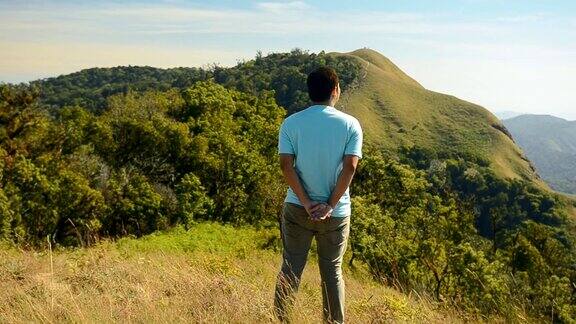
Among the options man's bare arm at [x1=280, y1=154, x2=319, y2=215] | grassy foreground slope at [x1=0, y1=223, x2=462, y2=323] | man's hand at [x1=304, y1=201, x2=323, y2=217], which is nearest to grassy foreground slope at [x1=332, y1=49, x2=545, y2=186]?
grassy foreground slope at [x1=0, y1=223, x2=462, y2=323]

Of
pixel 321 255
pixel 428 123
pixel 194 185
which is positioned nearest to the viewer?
pixel 321 255

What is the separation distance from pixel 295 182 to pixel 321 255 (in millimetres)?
693

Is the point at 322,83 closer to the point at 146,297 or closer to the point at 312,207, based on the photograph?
the point at 312,207

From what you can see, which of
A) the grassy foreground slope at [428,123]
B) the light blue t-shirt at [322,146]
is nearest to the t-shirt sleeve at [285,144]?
the light blue t-shirt at [322,146]

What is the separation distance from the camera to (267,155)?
41.7m

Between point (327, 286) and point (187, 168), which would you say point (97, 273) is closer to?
point (327, 286)

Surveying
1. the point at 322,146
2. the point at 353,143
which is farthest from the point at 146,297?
the point at 353,143

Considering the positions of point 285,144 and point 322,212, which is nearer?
point 322,212

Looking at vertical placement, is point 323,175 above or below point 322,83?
below

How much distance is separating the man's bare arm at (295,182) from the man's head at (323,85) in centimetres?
57

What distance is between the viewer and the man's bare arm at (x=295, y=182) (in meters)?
4.18

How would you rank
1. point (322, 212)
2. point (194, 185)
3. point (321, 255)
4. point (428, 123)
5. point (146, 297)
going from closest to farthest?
point (322, 212), point (321, 255), point (146, 297), point (194, 185), point (428, 123)

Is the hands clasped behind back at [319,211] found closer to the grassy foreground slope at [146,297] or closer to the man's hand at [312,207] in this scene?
the man's hand at [312,207]

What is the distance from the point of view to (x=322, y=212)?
413 cm
